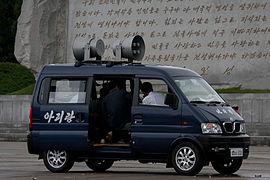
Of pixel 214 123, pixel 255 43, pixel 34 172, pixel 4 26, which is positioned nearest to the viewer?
pixel 214 123

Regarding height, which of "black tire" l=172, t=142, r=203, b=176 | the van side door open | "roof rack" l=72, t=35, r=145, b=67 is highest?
"roof rack" l=72, t=35, r=145, b=67

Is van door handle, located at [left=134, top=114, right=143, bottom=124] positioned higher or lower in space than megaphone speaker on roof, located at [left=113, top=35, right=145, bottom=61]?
lower

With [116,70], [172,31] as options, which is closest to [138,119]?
[116,70]

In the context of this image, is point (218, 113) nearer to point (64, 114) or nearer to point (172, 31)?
point (64, 114)

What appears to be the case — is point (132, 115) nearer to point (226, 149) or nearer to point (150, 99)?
point (150, 99)

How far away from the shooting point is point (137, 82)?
15047 mm

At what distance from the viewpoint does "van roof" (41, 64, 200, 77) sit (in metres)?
15.0

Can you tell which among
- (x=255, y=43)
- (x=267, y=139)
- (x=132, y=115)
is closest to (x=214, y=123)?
(x=132, y=115)

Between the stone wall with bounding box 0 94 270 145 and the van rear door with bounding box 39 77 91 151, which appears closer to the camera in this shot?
the van rear door with bounding box 39 77 91 151

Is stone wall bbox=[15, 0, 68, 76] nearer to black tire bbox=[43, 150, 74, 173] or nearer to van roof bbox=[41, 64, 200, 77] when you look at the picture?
van roof bbox=[41, 64, 200, 77]

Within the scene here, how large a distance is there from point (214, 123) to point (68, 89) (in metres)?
3.10

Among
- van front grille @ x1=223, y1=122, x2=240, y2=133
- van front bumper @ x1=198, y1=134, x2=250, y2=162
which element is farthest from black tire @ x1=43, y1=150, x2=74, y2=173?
van front grille @ x1=223, y1=122, x2=240, y2=133

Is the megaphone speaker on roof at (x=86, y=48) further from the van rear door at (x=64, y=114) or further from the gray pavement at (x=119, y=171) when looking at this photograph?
the gray pavement at (x=119, y=171)

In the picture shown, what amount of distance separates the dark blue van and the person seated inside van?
0.06 meters
